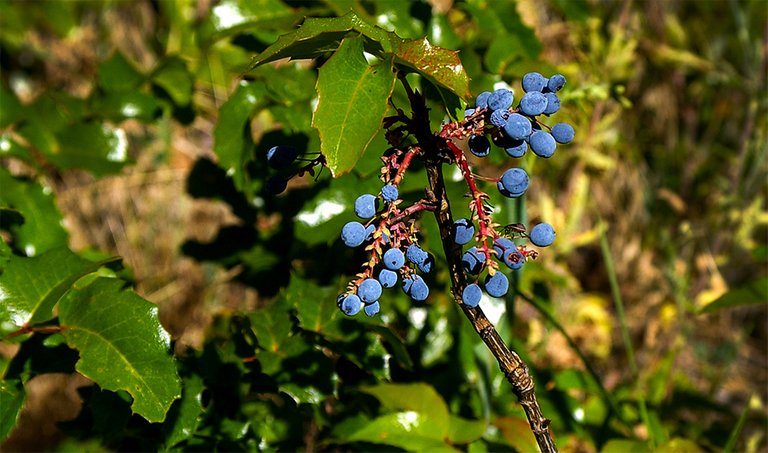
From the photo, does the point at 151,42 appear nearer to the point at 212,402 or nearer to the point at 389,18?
the point at 389,18

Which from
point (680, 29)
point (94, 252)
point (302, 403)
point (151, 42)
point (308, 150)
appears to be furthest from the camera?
A: point (151, 42)

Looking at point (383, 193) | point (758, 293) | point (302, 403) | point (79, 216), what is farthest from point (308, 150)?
point (79, 216)

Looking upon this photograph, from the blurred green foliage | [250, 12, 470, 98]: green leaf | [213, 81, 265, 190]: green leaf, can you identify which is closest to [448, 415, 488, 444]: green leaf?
the blurred green foliage

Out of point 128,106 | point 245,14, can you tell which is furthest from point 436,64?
point 128,106

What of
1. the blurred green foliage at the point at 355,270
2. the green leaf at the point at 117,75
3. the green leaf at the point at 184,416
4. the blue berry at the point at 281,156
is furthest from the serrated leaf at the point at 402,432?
the green leaf at the point at 117,75

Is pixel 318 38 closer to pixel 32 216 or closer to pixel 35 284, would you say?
pixel 35 284

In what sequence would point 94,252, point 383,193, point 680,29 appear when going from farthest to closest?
point 680,29 < point 94,252 < point 383,193

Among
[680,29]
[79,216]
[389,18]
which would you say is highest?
[389,18]

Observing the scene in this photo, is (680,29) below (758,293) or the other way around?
below

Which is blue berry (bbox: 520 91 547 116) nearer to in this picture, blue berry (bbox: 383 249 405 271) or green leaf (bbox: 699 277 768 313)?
blue berry (bbox: 383 249 405 271)
